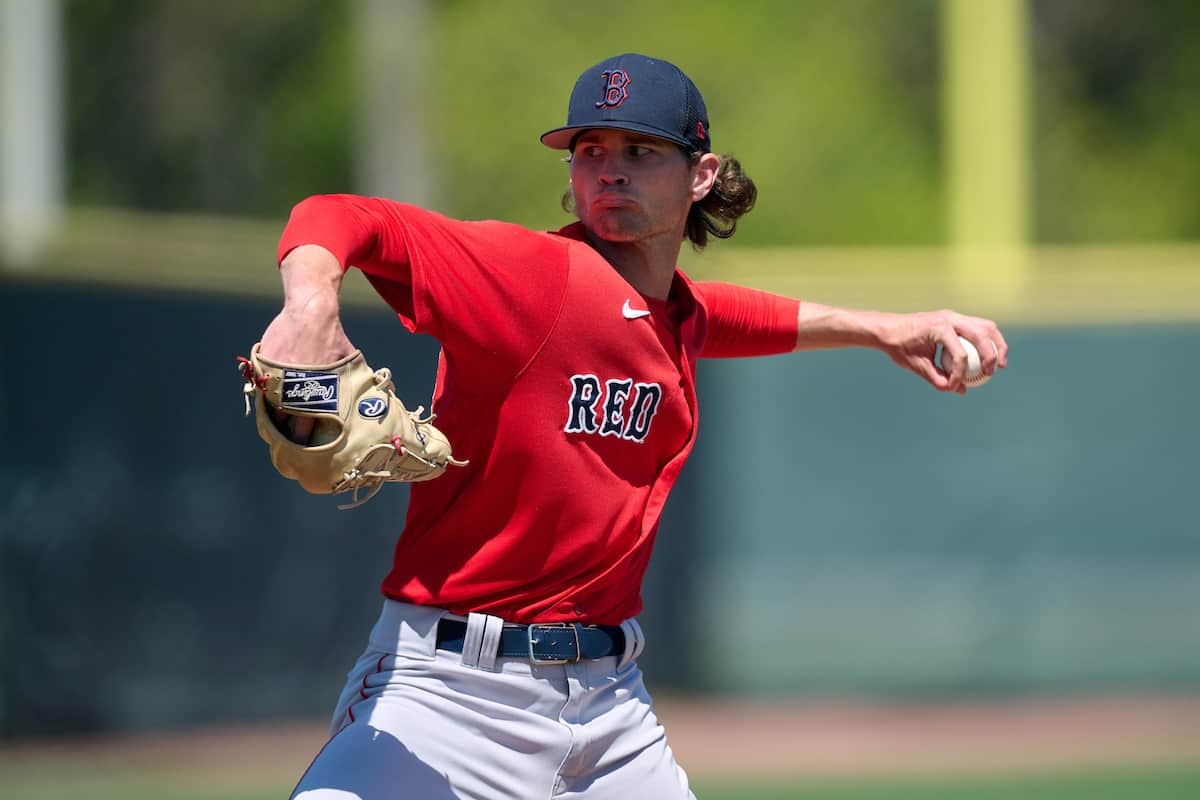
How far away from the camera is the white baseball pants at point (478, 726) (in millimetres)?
2969

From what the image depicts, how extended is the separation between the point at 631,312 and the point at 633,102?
1.36 feet

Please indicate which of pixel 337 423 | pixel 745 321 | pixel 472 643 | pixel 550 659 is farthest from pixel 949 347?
pixel 337 423

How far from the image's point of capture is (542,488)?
3.09m

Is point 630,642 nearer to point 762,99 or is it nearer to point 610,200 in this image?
point 610,200

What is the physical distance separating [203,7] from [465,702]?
68.6 feet

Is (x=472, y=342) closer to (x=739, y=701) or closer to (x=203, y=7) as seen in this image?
(x=739, y=701)

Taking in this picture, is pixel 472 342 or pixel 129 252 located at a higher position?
pixel 129 252

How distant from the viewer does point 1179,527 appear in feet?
32.1

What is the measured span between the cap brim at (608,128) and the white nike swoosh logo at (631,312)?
0.34 m

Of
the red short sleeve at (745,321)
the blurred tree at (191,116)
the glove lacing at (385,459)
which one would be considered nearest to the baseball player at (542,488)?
the glove lacing at (385,459)

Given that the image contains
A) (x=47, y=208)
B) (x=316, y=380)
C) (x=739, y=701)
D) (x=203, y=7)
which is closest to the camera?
(x=316, y=380)

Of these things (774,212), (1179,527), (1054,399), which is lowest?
(1179,527)

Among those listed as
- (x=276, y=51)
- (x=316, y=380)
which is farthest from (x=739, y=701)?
(x=276, y=51)

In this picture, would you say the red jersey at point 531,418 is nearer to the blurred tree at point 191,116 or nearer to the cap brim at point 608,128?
the cap brim at point 608,128
